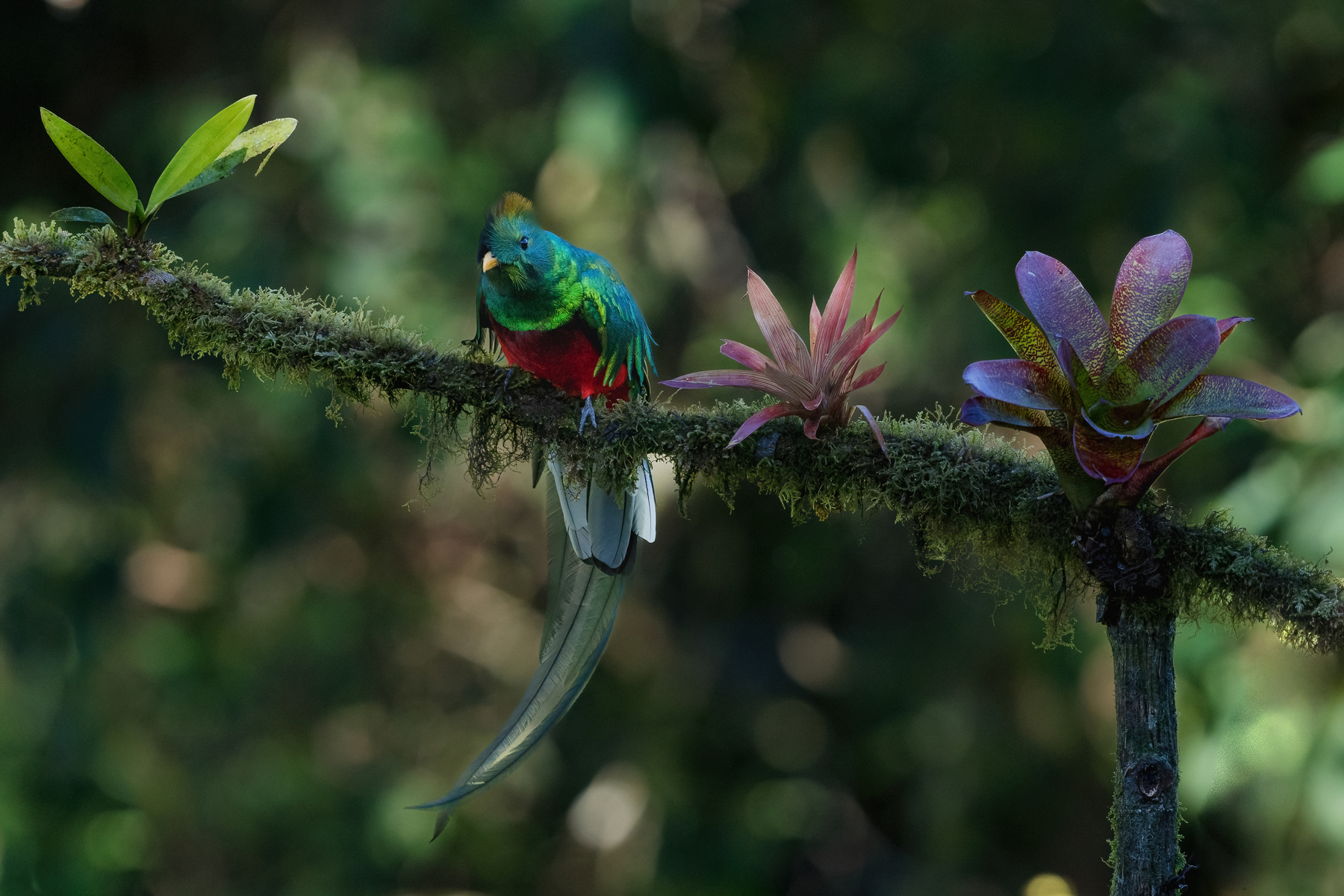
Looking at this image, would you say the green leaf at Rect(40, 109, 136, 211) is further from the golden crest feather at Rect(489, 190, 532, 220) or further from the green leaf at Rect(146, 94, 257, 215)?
the golden crest feather at Rect(489, 190, 532, 220)

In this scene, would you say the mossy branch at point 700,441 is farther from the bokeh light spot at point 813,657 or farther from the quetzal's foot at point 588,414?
the bokeh light spot at point 813,657

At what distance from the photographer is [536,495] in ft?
13.5

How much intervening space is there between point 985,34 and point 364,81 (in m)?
2.37

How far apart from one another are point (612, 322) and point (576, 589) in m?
0.46

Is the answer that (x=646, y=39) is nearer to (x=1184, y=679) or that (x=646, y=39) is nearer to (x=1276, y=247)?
(x=1276, y=247)

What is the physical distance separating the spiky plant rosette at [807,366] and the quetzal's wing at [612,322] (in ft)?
1.41

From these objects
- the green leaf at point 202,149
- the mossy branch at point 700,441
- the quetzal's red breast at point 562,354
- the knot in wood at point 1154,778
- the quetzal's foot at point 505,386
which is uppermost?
the quetzal's red breast at point 562,354

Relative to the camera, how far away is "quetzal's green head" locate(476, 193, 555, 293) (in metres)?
1.65

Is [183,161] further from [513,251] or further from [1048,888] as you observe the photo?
[1048,888]

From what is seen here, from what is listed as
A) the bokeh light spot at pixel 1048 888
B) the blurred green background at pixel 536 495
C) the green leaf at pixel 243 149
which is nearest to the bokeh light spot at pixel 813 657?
the blurred green background at pixel 536 495

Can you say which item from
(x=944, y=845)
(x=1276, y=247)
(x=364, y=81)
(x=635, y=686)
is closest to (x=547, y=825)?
(x=635, y=686)

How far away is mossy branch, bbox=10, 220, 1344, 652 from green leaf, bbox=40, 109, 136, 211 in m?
0.05

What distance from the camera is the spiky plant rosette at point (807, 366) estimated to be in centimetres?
124

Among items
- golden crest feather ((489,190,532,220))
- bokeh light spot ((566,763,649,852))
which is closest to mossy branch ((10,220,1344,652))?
golden crest feather ((489,190,532,220))
